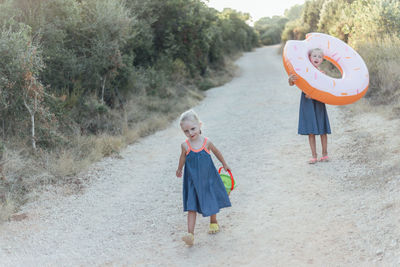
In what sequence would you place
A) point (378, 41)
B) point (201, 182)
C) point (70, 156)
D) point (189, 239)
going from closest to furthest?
point (189, 239) → point (201, 182) → point (70, 156) → point (378, 41)

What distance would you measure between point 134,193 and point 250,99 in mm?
8108

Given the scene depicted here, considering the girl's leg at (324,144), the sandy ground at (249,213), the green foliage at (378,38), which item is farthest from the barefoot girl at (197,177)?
the green foliage at (378,38)

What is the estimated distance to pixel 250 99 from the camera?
13.2m

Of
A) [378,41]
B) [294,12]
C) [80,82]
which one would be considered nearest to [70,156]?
[80,82]

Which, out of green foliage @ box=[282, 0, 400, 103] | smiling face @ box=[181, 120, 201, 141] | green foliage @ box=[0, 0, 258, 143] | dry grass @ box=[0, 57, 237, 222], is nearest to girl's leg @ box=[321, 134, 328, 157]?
smiling face @ box=[181, 120, 201, 141]

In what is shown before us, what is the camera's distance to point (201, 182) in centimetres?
411

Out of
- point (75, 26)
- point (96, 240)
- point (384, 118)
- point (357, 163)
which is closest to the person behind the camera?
point (96, 240)

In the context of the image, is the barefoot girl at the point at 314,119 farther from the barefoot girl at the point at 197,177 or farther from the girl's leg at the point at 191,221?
the girl's leg at the point at 191,221

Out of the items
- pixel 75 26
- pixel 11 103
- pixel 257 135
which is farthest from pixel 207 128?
pixel 11 103

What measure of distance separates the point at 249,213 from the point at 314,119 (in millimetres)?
2154

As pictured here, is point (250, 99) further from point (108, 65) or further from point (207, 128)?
point (108, 65)

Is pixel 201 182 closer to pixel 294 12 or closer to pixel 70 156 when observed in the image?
pixel 70 156

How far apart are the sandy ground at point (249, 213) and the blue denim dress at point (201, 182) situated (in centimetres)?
38

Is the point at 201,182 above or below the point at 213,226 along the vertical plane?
above
